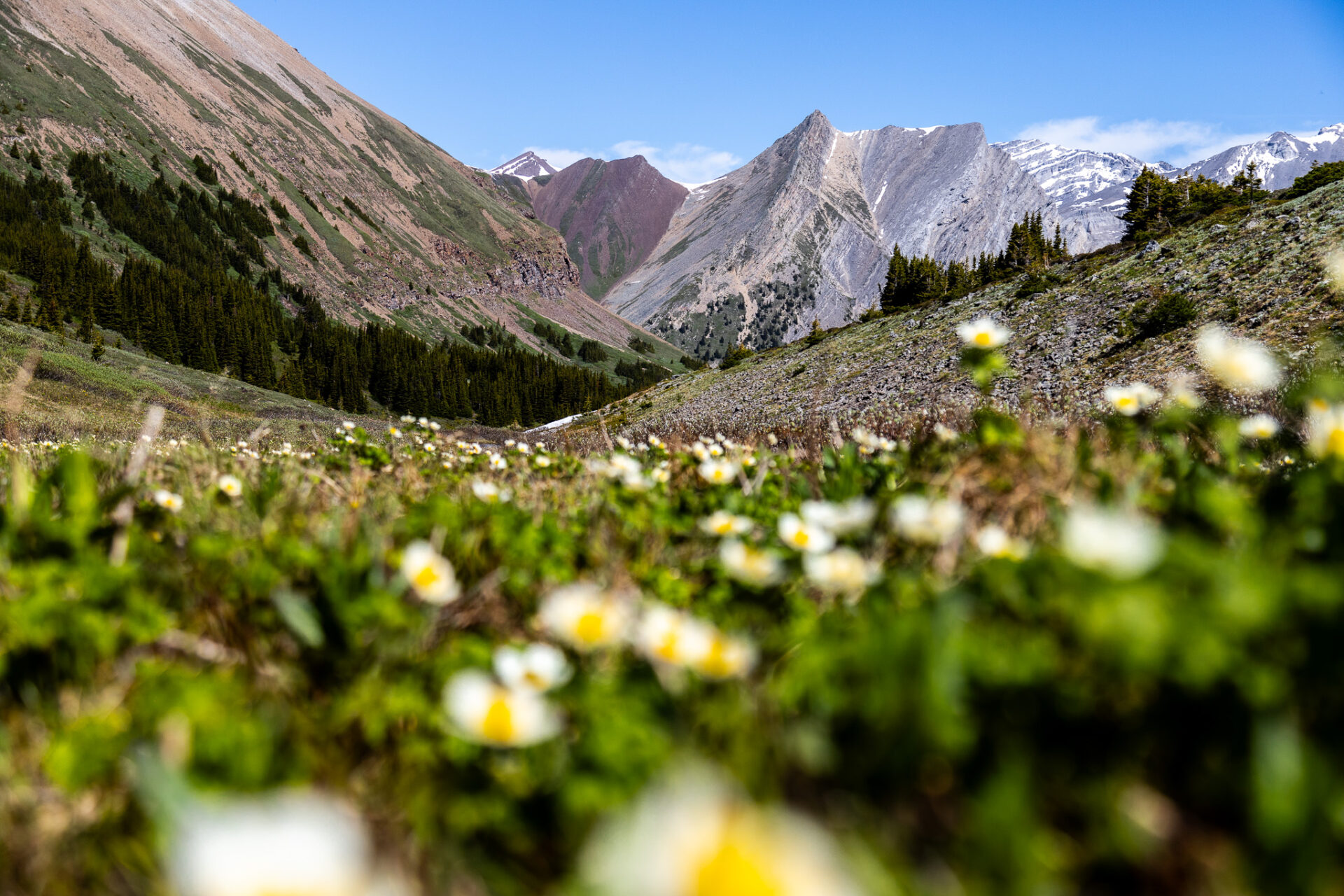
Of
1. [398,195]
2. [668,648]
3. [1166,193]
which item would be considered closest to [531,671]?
[668,648]

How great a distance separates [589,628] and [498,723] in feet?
1.16

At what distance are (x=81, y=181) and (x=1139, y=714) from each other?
435 ft

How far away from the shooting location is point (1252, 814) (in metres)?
0.69

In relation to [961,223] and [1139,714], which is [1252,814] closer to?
[1139,714]

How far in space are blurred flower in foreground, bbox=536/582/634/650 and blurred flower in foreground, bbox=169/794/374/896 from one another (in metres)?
0.67

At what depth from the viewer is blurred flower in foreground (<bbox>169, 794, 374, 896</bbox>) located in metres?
0.59

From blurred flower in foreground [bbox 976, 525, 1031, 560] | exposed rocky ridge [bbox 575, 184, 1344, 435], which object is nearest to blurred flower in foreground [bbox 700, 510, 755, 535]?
blurred flower in foreground [bbox 976, 525, 1031, 560]

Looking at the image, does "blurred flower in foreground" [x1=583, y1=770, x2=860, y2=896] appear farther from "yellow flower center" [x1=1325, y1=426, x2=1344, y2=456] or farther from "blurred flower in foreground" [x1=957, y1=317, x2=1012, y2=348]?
"blurred flower in foreground" [x1=957, y1=317, x2=1012, y2=348]

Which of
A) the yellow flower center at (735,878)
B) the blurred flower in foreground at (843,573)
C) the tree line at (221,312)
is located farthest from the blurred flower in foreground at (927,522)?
the tree line at (221,312)

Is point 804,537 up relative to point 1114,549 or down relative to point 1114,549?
down

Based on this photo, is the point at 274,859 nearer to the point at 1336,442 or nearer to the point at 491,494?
the point at 491,494

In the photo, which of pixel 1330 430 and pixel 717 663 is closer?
pixel 717 663

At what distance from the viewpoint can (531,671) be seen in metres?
1.25

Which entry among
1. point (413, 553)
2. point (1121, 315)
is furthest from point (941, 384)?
point (413, 553)
